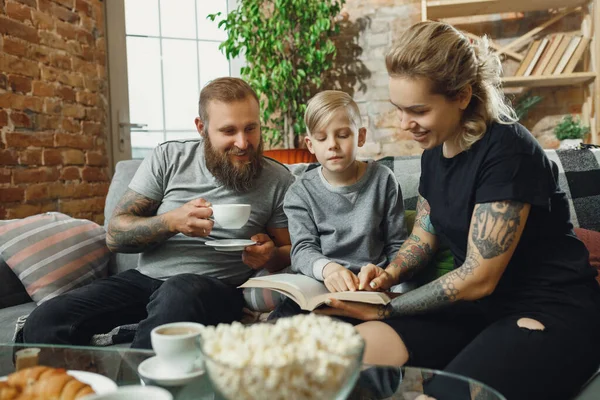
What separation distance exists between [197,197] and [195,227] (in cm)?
26

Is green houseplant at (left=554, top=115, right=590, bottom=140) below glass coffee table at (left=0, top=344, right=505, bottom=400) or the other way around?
the other way around

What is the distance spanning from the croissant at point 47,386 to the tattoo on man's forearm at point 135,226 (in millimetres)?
939

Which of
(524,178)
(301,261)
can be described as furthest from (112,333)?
→ (524,178)

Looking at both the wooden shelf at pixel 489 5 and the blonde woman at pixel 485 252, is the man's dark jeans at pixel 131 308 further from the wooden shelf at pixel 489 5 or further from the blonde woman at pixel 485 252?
the wooden shelf at pixel 489 5

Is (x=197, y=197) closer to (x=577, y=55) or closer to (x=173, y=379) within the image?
(x=173, y=379)

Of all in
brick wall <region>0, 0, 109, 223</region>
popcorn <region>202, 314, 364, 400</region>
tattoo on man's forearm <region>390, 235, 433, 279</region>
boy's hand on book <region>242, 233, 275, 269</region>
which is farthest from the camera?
brick wall <region>0, 0, 109, 223</region>

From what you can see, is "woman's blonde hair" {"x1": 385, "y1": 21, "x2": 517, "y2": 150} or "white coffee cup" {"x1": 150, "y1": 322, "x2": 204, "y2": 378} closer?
"white coffee cup" {"x1": 150, "y1": 322, "x2": 204, "y2": 378}

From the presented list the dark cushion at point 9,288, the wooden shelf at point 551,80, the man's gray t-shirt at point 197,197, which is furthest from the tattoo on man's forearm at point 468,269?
the wooden shelf at point 551,80

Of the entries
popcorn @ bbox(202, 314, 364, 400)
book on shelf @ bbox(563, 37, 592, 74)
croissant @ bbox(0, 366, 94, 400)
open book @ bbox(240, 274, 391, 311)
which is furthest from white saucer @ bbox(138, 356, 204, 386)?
book on shelf @ bbox(563, 37, 592, 74)

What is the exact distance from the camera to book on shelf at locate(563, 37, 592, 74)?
11.4 feet

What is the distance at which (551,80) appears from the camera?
357 cm

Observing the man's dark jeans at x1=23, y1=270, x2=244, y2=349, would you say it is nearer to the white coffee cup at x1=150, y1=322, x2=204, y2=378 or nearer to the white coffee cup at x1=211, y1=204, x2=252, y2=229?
the white coffee cup at x1=211, y1=204, x2=252, y2=229

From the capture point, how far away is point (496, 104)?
4.04 feet

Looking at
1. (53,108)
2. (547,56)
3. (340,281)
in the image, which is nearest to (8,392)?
(340,281)
